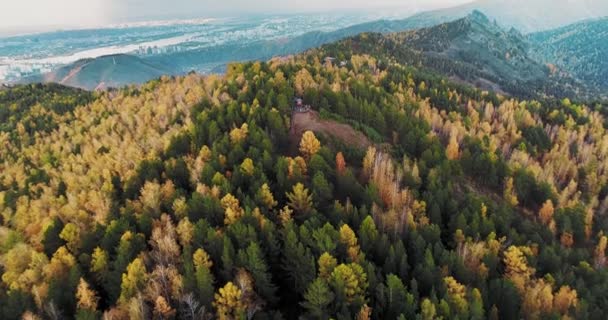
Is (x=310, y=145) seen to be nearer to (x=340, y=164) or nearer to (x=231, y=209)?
(x=340, y=164)

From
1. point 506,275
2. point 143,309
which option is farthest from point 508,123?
point 143,309

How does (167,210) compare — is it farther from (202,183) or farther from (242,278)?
(242,278)

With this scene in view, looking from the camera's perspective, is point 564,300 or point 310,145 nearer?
point 564,300

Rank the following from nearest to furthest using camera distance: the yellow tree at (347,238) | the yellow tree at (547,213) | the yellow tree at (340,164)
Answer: the yellow tree at (347,238) < the yellow tree at (340,164) < the yellow tree at (547,213)

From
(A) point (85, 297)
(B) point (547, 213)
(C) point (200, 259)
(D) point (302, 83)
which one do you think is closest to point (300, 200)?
(C) point (200, 259)

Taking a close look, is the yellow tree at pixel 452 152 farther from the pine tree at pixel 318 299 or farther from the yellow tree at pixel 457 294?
the pine tree at pixel 318 299

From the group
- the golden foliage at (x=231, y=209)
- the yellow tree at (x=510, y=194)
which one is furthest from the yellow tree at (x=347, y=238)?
the yellow tree at (x=510, y=194)
